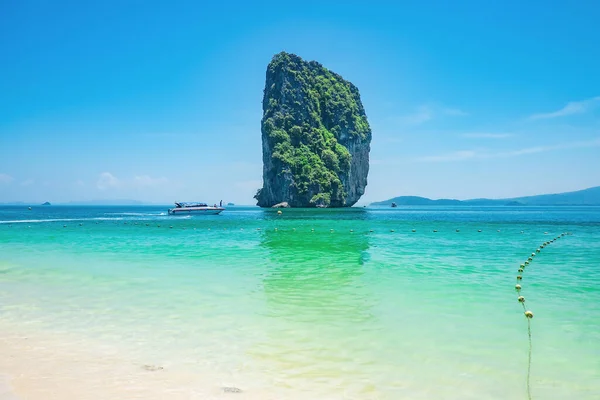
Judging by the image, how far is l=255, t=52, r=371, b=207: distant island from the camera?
134 meters

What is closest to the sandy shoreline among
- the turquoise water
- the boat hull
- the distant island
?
the turquoise water

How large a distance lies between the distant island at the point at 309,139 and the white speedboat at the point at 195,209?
4424 cm

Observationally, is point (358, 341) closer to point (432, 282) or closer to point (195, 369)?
point (195, 369)

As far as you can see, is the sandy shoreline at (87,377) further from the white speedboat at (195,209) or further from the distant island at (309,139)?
the distant island at (309,139)

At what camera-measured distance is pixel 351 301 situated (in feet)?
37.7

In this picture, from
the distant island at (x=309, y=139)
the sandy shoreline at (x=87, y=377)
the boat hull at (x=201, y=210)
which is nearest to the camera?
the sandy shoreline at (x=87, y=377)

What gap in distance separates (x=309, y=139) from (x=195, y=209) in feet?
206

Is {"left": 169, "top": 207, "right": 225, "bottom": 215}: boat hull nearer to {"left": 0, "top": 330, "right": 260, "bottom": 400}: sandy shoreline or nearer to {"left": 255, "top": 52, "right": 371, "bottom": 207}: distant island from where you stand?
{"left": 255, "top": 52, "right": 371, "bottom": 207}: distant island

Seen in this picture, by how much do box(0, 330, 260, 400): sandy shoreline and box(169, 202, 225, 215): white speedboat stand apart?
260 ft

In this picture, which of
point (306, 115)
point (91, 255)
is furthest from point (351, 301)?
point (306, 115)

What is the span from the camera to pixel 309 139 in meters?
140

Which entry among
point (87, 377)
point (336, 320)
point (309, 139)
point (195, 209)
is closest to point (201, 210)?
point (195, 209)

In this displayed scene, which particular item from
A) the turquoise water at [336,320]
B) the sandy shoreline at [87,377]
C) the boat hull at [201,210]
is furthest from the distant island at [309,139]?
the sandy shoreline at [87,377]

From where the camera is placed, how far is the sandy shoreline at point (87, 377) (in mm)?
5602
